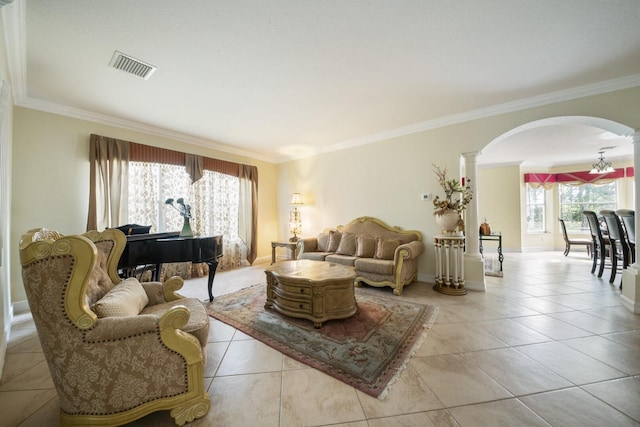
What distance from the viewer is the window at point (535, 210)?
23.6 feet

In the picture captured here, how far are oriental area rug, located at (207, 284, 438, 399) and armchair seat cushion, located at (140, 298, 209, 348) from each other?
674 millimetres

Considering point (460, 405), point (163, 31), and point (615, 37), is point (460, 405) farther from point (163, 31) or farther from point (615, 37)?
point (163, 31)

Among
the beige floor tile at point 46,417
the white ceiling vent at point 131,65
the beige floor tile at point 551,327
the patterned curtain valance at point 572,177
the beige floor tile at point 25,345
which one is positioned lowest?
the beige floor tile at point 25,345

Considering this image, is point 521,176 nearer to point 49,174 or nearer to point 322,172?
point 322,172

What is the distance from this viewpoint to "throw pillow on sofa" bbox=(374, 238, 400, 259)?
379 cm

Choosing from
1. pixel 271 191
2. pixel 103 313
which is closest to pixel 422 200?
pixel 271 191

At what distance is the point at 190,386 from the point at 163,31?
2585 mm

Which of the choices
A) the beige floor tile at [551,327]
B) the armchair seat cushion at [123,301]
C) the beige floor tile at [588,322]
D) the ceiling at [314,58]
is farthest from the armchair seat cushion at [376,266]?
the armchair seat cushion at [123,301]

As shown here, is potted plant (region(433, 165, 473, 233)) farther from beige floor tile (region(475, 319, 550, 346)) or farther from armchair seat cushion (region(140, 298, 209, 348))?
armchair seat cushion (region(140, 298, 209, 348))

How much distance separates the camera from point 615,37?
2029 millimetres

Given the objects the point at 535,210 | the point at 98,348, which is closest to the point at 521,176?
the point at 535,210

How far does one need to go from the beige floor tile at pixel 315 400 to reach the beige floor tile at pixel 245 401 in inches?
2.4

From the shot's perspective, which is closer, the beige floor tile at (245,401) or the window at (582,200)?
the beige floor tile at (245,401)

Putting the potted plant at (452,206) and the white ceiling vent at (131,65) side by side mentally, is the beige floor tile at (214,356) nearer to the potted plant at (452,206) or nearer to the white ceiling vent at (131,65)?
the white ceiling vent at (131,65)
